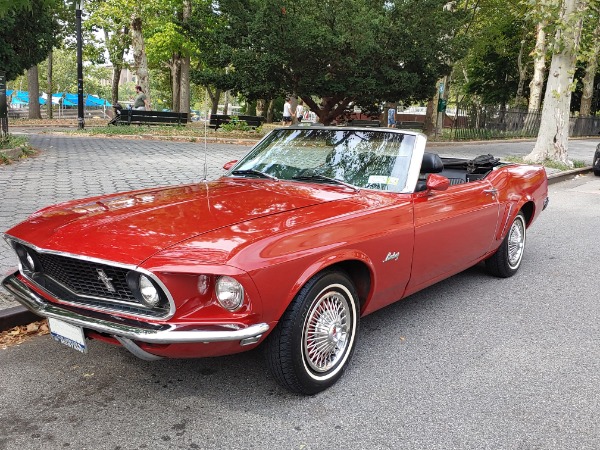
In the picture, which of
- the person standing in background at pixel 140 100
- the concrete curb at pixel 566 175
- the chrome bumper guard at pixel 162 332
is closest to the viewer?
the chrome bumper guard at pixel 162 332

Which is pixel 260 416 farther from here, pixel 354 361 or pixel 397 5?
pixel 397 5

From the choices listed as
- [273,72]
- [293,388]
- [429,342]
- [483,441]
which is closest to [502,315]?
[429,342]

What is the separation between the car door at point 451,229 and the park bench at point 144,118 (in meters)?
19.3

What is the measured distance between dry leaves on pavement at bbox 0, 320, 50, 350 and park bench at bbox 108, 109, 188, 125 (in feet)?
62.2

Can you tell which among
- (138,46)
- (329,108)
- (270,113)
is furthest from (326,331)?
(270,113)

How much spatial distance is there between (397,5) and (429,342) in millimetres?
16203

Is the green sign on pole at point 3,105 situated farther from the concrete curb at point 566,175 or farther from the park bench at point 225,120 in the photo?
the concrete curb at point 566,175

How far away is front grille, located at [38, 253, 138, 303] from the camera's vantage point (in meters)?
2.76

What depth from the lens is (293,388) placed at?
301 cm

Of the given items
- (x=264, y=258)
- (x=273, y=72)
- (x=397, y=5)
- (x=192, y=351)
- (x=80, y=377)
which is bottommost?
(x=80, y=377)

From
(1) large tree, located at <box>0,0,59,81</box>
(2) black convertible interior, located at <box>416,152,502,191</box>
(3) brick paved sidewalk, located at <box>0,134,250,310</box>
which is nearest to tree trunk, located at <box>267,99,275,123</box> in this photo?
(3) brick paved sidewalk, located at <box>0,134,250,310</box>

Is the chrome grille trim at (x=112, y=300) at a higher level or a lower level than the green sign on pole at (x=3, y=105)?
lower

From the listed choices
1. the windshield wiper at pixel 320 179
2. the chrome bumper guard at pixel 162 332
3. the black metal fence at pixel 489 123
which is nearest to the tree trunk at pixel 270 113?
the black metal fence at pixel 489 123

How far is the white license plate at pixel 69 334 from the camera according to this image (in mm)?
2789
